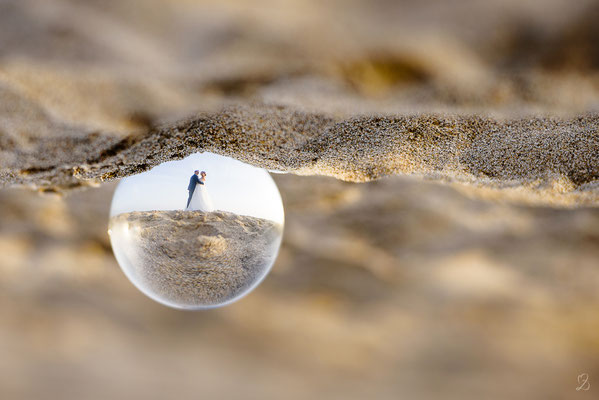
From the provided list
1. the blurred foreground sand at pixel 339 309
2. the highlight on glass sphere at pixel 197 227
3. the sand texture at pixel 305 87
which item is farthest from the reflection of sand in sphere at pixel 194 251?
the blurred foreground sand at pixel 339 309

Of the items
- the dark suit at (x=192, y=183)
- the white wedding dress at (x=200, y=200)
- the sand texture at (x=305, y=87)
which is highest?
the sand texture at (x=305, y=87)

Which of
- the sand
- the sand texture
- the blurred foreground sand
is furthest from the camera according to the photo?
the blurred foreground sand

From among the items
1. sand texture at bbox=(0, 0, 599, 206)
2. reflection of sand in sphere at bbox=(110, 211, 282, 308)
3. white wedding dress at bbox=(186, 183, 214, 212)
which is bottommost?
reflection of sand in sphere at bbox=(110, 211, 282, 308)

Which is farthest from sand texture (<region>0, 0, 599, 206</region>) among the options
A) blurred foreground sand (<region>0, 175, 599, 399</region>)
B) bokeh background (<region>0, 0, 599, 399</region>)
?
blurred foreground sand (<region>0, 175, 599, 399</region>)

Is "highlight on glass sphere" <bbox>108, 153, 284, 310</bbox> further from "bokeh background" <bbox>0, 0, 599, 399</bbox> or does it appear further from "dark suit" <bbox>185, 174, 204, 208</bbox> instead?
"bokeh background" <bbox>0, 0, 599, 399</bbox>

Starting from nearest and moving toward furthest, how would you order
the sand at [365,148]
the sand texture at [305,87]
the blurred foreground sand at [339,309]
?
the sand texture at [305,87] < the sand at [365,148] < the blurred foreground sand at [339,309]

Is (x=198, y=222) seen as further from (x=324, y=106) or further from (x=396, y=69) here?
(x=396, y=69)

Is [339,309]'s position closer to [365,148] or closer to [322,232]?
[322,232]

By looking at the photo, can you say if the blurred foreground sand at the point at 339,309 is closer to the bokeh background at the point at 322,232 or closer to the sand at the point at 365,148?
the bokeh background at the point at 322,232
